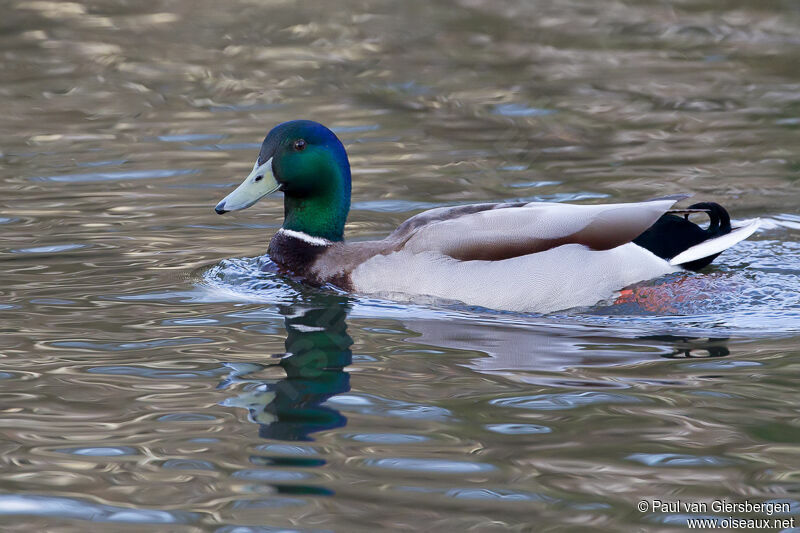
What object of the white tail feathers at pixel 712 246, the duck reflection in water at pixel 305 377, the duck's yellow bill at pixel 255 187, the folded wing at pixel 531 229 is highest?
the duck's yellow bill at pixel 255 187

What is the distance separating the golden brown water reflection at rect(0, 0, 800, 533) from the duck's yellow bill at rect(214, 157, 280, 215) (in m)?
0.49

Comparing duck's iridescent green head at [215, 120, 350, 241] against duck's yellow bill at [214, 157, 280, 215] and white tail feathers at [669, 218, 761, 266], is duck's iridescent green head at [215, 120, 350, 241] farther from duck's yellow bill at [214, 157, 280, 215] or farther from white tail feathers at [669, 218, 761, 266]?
white tail feathers at [669, 218, 761, 266]

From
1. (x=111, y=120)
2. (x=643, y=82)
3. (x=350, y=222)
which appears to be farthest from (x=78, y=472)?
(x=643, y=82)

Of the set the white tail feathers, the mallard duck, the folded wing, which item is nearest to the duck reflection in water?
the mallard duck

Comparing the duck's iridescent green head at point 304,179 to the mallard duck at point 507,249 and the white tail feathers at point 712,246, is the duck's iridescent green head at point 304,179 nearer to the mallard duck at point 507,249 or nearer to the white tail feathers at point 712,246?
the mallard duck at point 507,249

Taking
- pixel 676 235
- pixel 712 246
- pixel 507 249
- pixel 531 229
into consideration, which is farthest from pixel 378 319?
pixel 712 246

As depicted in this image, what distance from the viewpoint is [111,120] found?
11242 millimetres

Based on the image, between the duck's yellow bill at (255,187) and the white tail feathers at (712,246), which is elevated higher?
the duck's yellow bill at (255,187)

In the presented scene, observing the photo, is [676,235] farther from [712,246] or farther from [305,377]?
[305,377]

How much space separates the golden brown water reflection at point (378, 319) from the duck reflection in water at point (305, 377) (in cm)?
2

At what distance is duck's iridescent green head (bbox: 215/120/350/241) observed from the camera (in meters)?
6.97

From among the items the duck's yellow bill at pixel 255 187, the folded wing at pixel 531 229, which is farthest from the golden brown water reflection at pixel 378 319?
the duck's yellow bill at pixel 255 187

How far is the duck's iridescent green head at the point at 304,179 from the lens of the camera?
6.97m

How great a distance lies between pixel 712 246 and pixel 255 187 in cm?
265
